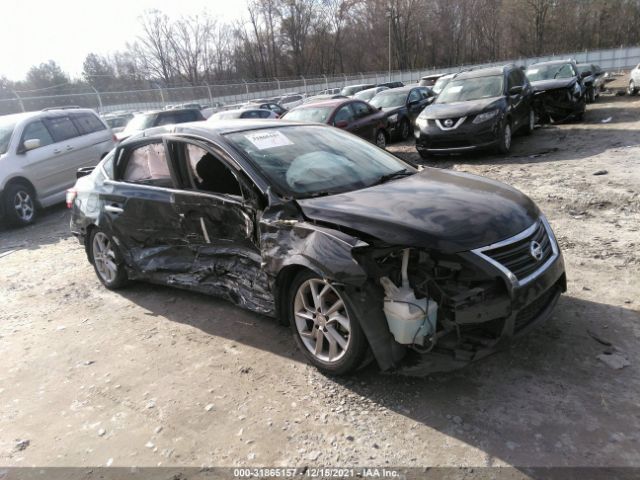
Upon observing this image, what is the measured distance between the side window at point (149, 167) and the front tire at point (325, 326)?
1.77m

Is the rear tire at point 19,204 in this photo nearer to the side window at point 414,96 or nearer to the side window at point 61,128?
the side window at point 61,128

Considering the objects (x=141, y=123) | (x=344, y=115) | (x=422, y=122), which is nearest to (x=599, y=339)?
(x=422, y=122)

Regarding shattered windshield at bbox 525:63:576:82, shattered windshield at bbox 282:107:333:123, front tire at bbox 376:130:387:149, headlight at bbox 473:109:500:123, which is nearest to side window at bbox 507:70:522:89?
headlight at bbox 473:109:500:123

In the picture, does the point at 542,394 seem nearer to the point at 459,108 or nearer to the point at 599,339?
the point at 599,339

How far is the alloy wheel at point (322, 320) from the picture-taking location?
3.13m

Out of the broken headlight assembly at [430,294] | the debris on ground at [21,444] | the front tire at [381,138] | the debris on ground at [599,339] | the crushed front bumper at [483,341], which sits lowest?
the debris on ground at [21,444]

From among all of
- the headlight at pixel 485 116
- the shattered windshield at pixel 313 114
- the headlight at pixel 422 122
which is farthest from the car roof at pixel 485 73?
the shattered windshield at pixel 313 114

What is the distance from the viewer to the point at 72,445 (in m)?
2.96

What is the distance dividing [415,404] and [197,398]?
4.79ft

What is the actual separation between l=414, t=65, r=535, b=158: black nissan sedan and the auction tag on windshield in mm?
6865

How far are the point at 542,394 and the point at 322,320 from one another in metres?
1.42

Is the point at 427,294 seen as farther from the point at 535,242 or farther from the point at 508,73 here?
the point at 508,73

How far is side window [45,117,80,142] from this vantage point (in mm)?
9755

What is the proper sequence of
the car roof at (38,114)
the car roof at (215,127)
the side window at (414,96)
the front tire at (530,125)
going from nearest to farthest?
1. the car roof at (215,127)
2. the car roof at (38,114)
3. the front tire at (530,125)
4. the side window at (414,96)
